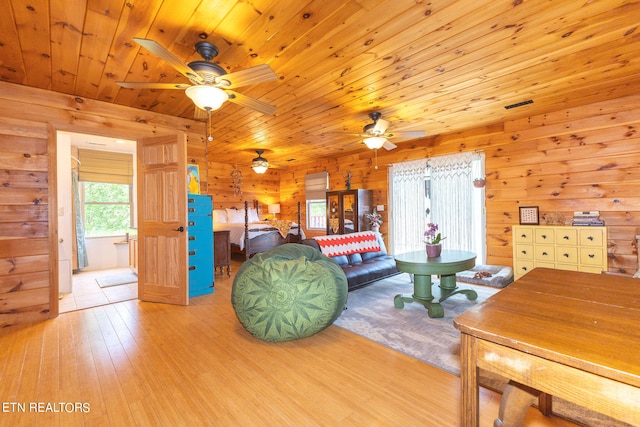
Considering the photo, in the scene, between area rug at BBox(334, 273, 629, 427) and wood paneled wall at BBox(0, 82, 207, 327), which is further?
wood paneled wall at BBox(0, 82, 207, 327)

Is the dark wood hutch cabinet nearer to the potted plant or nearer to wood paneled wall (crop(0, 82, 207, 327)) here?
the potted plant

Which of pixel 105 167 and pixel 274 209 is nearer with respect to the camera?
pixel 105 167

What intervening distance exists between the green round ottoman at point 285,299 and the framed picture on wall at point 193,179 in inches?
83.5

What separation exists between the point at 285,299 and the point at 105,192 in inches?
231

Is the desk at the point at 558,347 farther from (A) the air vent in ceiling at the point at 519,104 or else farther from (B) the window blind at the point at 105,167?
(B) the window blind at the point at 105,167

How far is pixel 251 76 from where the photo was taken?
6.88ft

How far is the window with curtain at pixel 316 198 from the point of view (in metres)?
7.20

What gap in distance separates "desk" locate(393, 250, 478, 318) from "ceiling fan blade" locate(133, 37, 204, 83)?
2643mm

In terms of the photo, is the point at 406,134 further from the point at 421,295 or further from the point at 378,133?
the point at 421,295

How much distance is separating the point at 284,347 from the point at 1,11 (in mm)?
3148

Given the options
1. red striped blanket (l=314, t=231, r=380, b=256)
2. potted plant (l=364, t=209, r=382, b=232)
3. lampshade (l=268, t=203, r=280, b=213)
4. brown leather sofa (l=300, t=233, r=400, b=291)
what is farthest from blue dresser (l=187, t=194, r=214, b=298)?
lampshade (l=268, t=203, r=280, b=213)

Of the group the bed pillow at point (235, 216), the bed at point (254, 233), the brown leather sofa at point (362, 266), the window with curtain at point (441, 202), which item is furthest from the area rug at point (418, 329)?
the bed pillow at point (235, 216)

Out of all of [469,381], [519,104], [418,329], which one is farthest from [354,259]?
[469,381]

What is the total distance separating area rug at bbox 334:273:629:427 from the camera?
5.17 ft
